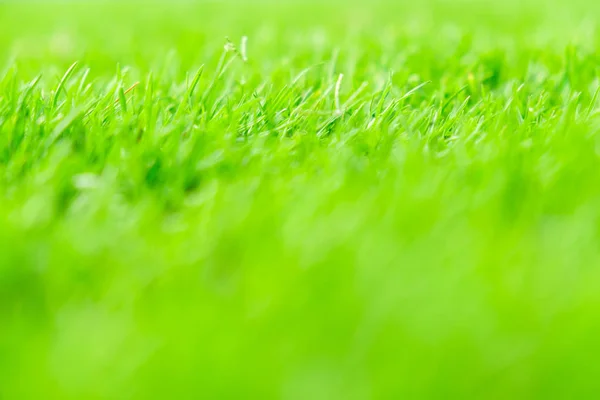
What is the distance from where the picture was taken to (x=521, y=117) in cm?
196

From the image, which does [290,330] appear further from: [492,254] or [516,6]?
[516,6]

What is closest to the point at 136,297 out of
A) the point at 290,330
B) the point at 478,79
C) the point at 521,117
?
the point at 290,330

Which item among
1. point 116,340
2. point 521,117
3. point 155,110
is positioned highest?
point 521,117

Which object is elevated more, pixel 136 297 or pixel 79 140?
pixel 79 140

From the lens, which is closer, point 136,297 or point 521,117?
point 136,297

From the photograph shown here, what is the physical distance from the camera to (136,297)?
3.65 feet

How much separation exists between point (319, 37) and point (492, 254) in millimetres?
2744

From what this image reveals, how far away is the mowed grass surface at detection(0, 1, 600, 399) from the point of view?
37.7 inches

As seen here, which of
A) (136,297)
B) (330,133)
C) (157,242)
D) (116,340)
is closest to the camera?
(116,340)

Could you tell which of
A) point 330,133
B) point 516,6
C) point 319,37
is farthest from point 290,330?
point 516,6

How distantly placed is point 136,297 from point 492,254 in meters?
0.54

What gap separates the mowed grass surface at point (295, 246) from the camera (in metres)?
0.96

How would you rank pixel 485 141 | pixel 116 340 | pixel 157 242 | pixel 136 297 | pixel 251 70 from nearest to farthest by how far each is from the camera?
pixel 116 340 < pixel 136 297 < pixel 157 242 < pixel 485 141 < pixel 251 70

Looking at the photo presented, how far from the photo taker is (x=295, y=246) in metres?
1.22
